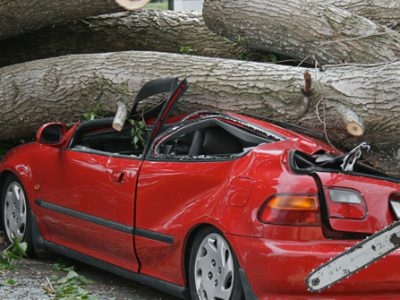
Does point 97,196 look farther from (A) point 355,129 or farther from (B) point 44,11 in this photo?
(B) point 44,11

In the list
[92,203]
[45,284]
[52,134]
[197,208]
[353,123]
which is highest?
[353,123]

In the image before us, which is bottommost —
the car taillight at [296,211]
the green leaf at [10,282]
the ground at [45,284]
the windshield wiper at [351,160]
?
the ground at [45,284]

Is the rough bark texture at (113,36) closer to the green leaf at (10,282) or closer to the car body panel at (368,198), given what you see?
the green leaf at (10,282)

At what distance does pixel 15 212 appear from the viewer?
23.7 feet

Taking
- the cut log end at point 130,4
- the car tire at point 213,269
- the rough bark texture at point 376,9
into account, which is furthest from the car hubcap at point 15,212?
the rough bark texture at point 376,9

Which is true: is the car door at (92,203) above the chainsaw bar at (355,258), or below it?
→ below

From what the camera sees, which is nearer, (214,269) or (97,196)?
(214,269)

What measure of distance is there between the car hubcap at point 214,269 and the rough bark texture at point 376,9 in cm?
410

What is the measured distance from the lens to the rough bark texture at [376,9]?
8.37m

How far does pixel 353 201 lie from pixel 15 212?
11.9ft

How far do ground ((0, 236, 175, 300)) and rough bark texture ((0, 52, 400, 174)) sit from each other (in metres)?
1.52

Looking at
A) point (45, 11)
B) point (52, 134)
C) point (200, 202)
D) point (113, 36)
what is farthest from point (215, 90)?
point (113, 36)

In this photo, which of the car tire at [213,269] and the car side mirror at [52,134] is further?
the car side mirror at [52,134]

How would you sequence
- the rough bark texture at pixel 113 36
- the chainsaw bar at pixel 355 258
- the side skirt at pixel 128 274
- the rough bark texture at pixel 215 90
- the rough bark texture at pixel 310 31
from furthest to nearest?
the rough bark texture at pixel 113 36 → the rough bark texture at pixel 310 31 → the rough bark texture at pixel 215 90 → the side skirt at pixel 128 274 → the chainsaw bar at pixel 355 258
